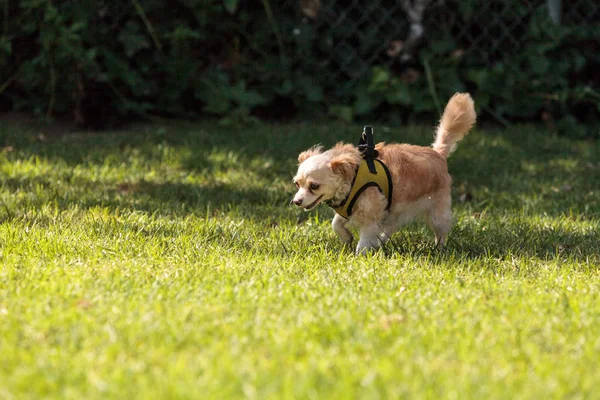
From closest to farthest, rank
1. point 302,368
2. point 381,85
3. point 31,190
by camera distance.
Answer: point 302,368
point 31,190
point 381,85

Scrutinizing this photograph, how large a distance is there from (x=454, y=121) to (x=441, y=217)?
569 millimetres

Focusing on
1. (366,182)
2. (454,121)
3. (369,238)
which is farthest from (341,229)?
(454,121)

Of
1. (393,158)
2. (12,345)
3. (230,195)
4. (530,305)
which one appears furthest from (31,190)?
(530,305)

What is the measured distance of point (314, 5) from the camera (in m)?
7.75

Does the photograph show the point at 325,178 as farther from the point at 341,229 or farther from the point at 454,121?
the point at 454,121

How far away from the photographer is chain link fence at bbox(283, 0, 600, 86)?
307 inches

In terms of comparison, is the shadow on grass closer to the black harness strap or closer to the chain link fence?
the black harness strap

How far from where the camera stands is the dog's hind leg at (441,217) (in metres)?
4.45

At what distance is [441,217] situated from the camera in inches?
175

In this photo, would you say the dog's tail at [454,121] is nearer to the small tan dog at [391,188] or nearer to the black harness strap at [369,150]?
the small tan dog at [391,188]

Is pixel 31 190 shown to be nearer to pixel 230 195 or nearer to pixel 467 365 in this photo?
pixel 230 195

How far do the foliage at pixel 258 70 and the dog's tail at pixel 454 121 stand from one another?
268 cm

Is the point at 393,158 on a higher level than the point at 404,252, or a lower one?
higher

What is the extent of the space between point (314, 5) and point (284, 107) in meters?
0.95
